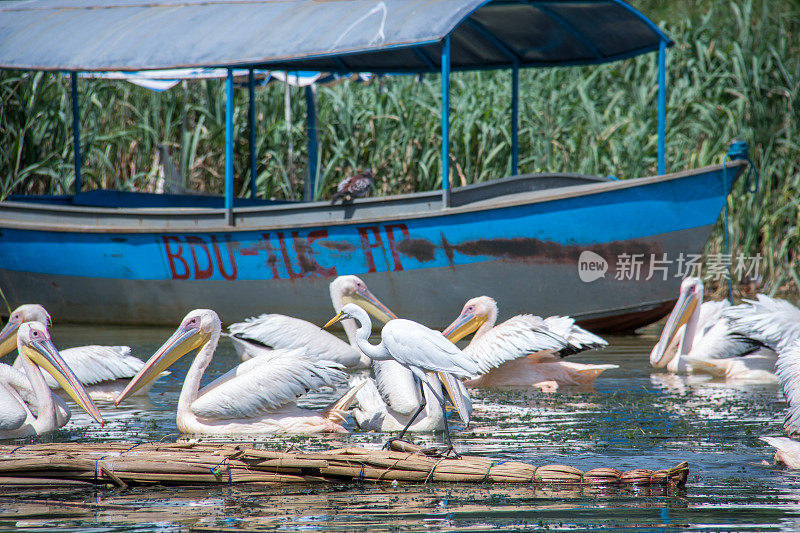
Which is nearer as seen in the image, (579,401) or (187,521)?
(187,521)

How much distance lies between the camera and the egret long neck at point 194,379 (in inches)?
225

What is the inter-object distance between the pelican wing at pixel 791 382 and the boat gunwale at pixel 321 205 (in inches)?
125

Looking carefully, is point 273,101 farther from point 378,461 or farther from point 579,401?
point 378,461

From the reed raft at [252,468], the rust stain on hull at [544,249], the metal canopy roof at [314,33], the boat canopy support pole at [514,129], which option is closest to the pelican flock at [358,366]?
the reed raft at [252,468]

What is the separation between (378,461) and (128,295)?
6063 millimetres

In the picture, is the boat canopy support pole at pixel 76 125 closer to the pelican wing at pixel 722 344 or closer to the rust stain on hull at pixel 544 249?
the rust stain on hull at pixel 544 249

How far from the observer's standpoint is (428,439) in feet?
18.3

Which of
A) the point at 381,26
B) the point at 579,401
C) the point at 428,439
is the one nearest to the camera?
the point at 428,439

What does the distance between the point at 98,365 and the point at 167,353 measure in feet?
2.62

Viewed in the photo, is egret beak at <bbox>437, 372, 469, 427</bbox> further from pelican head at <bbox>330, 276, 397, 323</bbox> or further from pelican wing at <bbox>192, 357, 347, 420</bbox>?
pelican head at <bbox>330, 276, 397, 323</bbox>

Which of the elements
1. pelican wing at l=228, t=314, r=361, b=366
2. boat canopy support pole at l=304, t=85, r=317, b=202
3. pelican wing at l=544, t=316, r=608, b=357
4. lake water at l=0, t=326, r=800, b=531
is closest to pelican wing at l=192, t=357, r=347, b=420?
lake water at l=0, t=326, r=800, b=531

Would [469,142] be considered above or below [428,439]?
above

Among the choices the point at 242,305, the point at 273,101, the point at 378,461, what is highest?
the point at 273,101

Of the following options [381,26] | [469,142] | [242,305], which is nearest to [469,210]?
[381,26]
